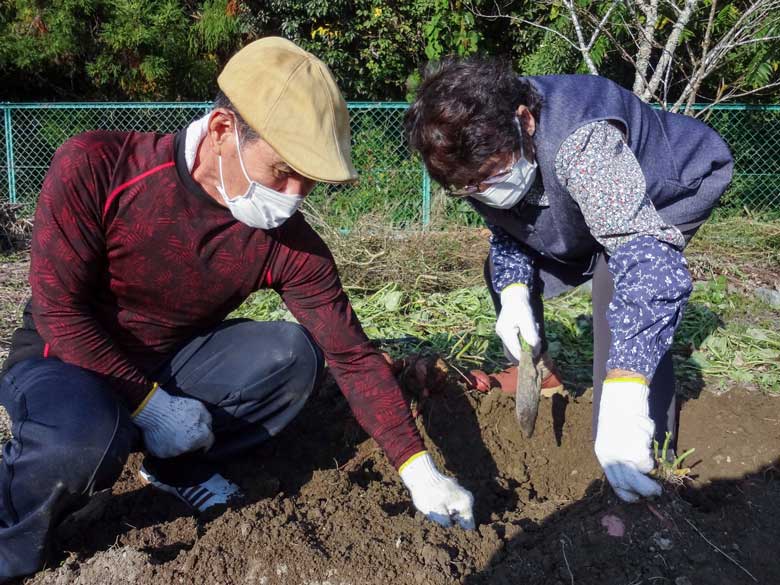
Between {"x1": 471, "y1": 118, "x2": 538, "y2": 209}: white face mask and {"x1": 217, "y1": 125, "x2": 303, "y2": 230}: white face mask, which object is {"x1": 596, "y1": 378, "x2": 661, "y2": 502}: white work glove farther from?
{"x1": 217, "y1": 125, "x2": 303, "y2": 230}: white face mask

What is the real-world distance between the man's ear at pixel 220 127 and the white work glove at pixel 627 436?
47.4 inches

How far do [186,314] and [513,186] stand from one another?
1.07 metres

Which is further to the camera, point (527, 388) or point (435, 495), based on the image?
point (527, 388)

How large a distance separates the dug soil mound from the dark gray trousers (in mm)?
133

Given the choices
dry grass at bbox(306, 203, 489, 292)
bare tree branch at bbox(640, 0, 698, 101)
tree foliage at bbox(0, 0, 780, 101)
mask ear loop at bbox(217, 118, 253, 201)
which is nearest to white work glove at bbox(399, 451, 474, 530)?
mask ear loop at bbox(217, 118, 253, 201)

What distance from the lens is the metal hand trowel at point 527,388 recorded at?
2680 millimetres

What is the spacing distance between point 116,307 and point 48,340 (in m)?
0.23

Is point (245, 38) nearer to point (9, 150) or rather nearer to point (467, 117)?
point (9, 150)

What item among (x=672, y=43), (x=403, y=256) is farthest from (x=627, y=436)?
(x=672, y=43)

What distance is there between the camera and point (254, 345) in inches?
101

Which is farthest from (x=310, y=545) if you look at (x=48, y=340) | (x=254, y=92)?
(x=254, y=92)

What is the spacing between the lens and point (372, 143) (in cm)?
785

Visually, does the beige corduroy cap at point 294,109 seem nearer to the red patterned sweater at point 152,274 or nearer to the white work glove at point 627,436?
the red patterned sweater at point 152,274

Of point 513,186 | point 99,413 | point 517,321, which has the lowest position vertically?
point 517,321
